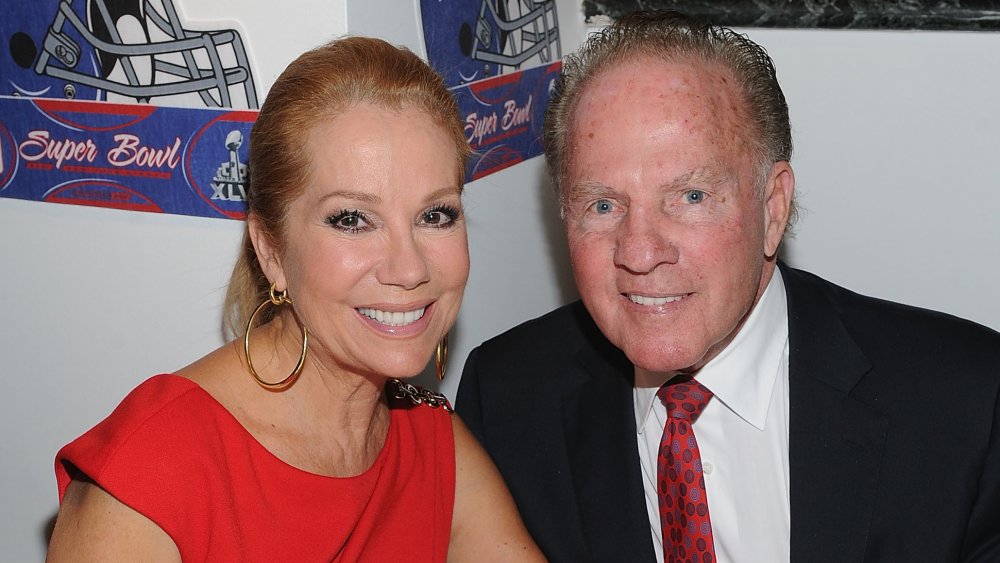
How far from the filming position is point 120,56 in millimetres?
1919

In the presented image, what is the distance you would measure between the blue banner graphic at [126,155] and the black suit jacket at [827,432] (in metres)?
0.58

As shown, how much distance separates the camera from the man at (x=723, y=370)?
5.60 ft

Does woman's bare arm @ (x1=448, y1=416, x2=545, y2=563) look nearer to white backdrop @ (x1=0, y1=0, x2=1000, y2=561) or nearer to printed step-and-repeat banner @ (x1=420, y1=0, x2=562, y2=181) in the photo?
white backdrop @ (x1=0, y1=0, x2=1000, y2=561)

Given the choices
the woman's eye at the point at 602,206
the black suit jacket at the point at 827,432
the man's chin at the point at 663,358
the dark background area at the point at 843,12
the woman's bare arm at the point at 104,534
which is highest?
the dark background area at the point at 843,12

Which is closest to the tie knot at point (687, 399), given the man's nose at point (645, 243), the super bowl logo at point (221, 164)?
the man's nose at point (645, 243)

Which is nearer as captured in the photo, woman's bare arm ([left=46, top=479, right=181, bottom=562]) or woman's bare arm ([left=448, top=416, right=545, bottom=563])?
woman's bare arm ([left=46, top=479, right=181, bottom=562])

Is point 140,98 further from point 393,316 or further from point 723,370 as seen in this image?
point 723,370

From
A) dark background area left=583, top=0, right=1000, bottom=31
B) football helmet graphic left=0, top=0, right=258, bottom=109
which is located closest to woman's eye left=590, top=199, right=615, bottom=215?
football helmet graphic left=0, top=0, right=258, bottom=109

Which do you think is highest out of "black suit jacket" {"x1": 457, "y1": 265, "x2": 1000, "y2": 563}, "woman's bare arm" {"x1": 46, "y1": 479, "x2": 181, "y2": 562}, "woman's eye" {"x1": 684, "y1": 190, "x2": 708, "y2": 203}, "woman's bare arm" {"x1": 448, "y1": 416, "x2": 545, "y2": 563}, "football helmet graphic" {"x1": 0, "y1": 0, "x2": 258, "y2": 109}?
"football helmet graphic" {"x1": 0, "y1": 0, "x2": 258, "y2": 109}

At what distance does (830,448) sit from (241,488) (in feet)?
3.05

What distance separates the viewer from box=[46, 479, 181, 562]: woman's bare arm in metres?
1.46

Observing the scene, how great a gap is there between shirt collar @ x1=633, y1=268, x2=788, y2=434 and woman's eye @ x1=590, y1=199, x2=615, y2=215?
323 millimetres

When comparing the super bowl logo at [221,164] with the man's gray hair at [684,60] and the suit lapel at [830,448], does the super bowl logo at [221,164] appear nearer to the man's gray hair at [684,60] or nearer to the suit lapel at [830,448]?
the man's gray hair at [684,60]

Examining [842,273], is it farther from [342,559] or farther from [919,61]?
[342,559]
